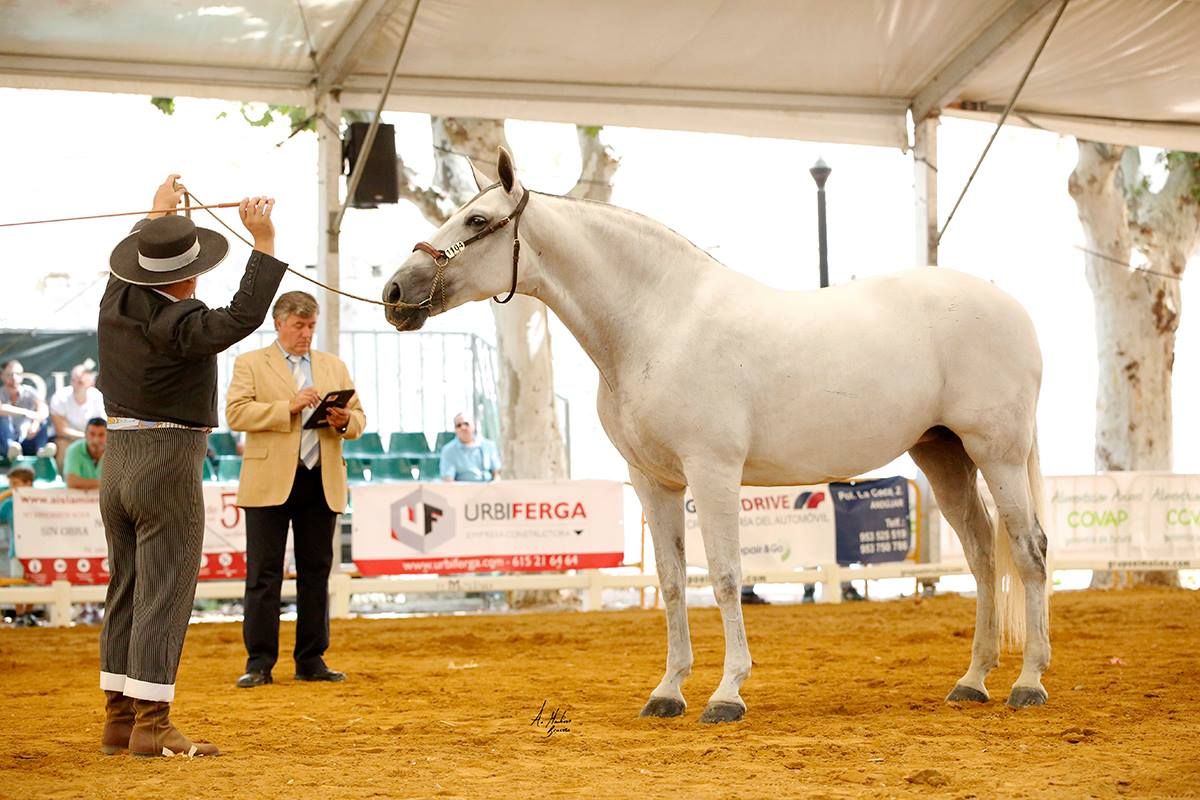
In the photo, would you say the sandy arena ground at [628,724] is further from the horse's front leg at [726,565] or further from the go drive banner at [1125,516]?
the go drive banner at [1125,516]

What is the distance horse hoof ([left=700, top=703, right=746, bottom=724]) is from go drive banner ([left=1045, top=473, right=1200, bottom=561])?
27.9 ft

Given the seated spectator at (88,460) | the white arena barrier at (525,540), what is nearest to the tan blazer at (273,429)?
A: the white arena barrier at (525,540)

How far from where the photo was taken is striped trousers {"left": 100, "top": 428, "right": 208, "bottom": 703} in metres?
4.71

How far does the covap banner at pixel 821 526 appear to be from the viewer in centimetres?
1220

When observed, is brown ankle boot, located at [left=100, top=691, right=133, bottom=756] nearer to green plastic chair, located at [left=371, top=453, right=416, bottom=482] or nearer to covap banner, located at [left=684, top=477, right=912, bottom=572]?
covap banner, located at [left=684, top=477, right=912, bottom=572]

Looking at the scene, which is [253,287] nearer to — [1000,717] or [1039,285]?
[1000,717]

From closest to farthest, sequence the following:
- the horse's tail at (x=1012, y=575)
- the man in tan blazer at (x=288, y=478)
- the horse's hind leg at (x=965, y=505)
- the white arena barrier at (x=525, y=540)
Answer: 1. the horse's tail at (x=1012, y=575)
2. the horse's hind leg at (x=965, y=505)
3. the man in tan blazer at (x=288, y=478)
4. the white arena barrier at (x=525, y=540)

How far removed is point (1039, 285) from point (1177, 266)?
21.1 feet

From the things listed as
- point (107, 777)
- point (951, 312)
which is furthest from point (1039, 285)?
point (107, 777)

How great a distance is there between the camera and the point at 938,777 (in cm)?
398

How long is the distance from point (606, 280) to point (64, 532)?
712cm

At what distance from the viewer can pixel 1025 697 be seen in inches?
225

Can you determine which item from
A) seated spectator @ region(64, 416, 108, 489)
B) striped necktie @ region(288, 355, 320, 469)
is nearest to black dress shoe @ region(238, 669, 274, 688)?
striped necktie @ region(288, 355, 320, 469)

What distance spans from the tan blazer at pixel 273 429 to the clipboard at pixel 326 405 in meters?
0.08
